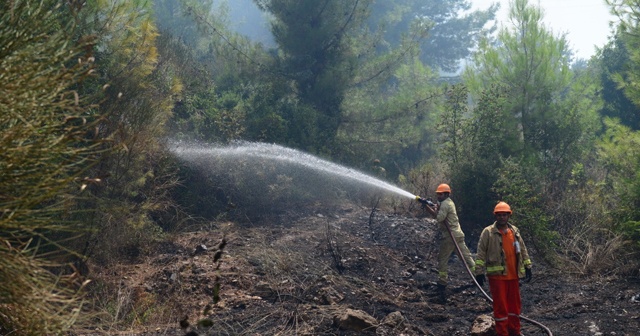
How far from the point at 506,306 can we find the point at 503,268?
409 millimetres

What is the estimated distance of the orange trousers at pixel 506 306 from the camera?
22.2ft

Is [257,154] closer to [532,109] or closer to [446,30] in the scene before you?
[532,109]

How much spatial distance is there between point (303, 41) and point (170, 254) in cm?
931

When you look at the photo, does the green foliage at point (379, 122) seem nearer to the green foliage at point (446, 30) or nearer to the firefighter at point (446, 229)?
the firefighter at point (446, 229)

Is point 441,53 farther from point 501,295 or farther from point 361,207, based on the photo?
point 501,295

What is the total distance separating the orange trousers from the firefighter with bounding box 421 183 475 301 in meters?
2.25

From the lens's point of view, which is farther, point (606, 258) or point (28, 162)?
point (606, 258)

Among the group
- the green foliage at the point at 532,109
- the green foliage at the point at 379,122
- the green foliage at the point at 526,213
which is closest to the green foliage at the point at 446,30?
the green foliage at the point at 379,122

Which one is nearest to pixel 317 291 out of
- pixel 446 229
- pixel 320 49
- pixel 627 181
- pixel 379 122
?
pixel 446 229

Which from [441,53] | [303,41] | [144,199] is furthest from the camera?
[441,53]

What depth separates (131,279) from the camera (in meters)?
9.28

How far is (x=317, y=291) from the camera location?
28.2 feet

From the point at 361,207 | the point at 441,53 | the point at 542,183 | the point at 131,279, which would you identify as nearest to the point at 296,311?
the point at 131,279

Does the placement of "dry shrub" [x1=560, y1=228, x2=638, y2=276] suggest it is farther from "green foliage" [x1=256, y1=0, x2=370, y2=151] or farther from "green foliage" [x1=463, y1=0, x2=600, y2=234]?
"green foliage" [x1=256, y1=0, x2=370, y2=151]
